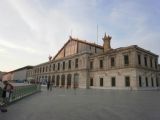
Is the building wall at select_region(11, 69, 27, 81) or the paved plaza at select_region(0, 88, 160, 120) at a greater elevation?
the building wall at select_region(11, 69, 27, 81)

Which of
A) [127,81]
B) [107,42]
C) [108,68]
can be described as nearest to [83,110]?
[127,81]

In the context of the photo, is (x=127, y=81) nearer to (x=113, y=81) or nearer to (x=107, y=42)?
(x=113, y=81)

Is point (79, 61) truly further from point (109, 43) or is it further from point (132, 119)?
point (132, 119)

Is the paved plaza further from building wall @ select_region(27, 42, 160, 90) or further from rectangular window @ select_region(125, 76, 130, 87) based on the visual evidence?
building wall @ select_region(27, 42, 160, 90)

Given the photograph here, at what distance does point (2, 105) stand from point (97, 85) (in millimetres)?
29554

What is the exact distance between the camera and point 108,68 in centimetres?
3378

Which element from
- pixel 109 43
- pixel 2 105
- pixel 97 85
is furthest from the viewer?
pixel 109 43

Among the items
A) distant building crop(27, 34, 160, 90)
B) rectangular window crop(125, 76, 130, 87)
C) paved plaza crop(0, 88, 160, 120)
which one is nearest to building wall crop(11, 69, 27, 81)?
distant building crop(27, 34, 160, 90)

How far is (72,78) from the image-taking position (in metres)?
43.5

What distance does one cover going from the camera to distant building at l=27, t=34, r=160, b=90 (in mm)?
29359

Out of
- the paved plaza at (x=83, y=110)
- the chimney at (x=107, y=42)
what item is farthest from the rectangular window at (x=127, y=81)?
the paved plaza at (x=83, y=110)

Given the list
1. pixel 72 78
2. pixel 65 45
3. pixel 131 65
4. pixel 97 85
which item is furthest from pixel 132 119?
pixel 65 45

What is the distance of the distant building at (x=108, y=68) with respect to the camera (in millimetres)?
29359

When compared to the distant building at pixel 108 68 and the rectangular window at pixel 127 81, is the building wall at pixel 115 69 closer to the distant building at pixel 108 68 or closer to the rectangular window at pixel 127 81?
the distant building at pixel 108 68
